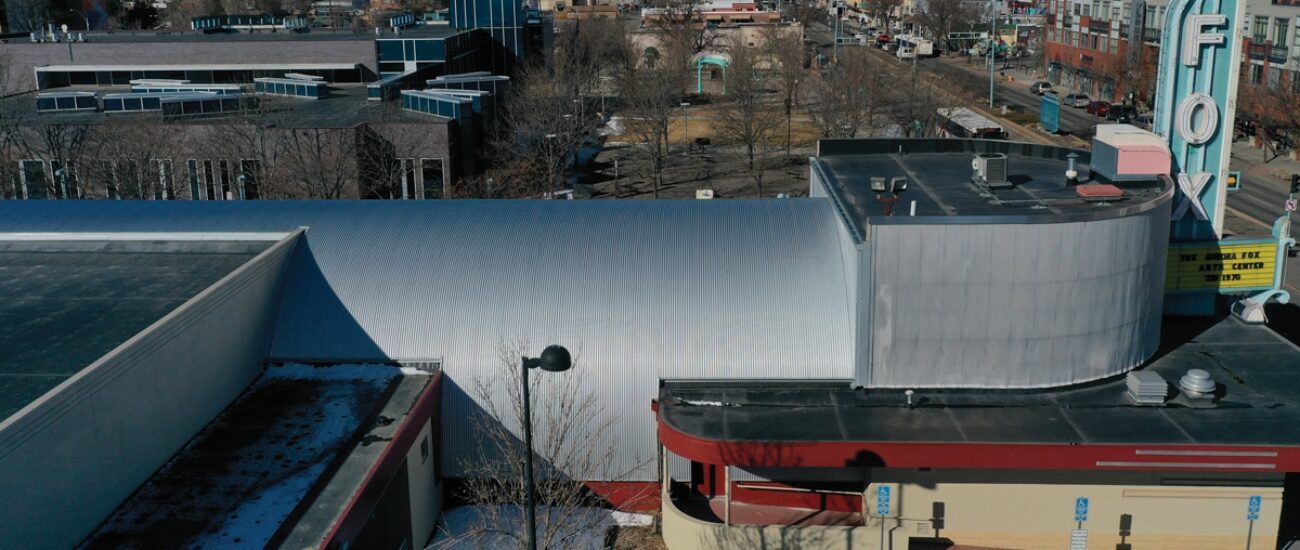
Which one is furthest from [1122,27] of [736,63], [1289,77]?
[736,63]

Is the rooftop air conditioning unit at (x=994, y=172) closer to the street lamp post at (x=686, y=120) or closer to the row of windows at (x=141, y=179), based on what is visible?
the row of windows at (x=141, y=179)

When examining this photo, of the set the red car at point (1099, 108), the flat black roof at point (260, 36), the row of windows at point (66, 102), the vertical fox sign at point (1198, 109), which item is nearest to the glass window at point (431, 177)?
the row of windows at point (66, 102)

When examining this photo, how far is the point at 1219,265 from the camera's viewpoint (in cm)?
3244

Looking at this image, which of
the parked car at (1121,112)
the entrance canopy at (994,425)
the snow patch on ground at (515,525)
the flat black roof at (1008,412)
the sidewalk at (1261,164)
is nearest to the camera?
the entrance canopy at (994,425)

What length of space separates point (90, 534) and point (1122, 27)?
3757 inches

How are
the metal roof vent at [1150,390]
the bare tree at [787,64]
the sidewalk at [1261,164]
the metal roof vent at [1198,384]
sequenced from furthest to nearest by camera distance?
the bare tree at [787,64], the sidewalk at [1261,164], the metal roof vent at [1150,390], the metal roof vent at [1198,384]

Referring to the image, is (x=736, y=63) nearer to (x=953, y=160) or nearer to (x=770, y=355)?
(x=953, y=160)

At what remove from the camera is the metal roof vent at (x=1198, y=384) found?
26188 millimetres

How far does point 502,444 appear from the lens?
29500 millimetres

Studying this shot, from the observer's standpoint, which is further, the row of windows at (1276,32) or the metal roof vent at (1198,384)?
the row of windows at (1276,32)

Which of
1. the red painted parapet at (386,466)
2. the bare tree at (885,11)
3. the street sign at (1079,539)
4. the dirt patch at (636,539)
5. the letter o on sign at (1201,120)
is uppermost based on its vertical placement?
the bare tree at (885,11)

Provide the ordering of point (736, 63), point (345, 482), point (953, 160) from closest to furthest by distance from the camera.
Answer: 1. point (345, 482)
2. point (953, 160)
3. point (736, 63)

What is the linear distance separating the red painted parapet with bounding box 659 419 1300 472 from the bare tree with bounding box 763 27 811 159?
51236 millimetres

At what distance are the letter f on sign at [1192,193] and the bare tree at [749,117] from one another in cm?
3007
